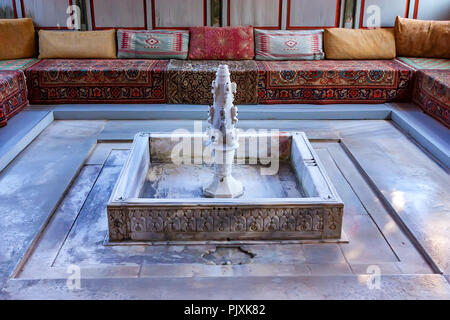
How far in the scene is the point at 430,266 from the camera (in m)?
2.74

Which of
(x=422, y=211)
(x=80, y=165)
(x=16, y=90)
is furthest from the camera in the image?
(x=16, y=90)

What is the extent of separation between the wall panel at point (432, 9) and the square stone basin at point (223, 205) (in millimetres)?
3605

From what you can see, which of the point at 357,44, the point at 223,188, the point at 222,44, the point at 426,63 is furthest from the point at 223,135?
the point at 426,63

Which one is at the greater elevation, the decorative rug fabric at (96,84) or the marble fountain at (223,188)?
the decorative rug fabric at (96,84)

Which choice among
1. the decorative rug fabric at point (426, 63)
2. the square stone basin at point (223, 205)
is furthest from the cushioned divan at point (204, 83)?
the square stone basin at point (223, 205)

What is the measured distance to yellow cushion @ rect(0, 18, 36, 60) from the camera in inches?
237

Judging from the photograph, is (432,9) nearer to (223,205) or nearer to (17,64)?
(223,205)

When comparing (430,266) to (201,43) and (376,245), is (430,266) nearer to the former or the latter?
(376,245)

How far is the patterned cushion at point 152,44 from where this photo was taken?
6.04 meters

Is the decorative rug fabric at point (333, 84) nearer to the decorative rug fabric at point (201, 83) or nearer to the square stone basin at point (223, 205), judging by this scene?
the decorative rug fabric at point (201, 83)

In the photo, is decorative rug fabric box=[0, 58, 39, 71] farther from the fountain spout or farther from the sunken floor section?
the fountain spout
